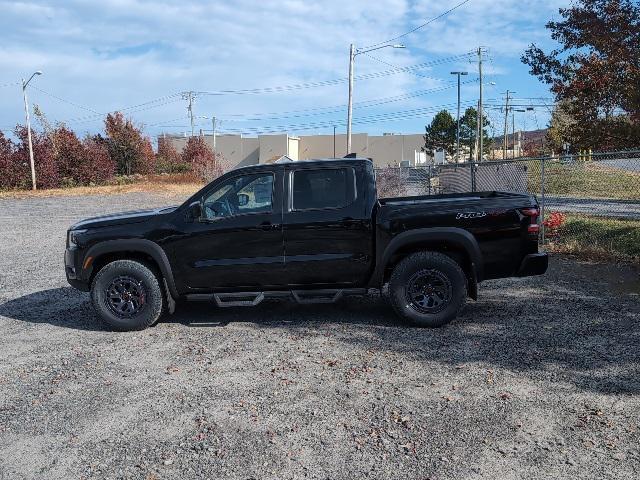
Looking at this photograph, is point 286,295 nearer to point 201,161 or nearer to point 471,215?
point 471,215

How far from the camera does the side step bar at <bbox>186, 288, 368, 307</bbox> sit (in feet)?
21.1

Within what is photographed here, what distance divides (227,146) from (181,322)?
85.1 metres

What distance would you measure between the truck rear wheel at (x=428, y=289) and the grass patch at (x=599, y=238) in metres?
5.06

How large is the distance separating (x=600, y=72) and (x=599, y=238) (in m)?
3.27

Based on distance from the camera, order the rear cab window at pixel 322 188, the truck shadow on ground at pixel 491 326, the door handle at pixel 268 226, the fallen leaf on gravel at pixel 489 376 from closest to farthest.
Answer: the fallen leaf on gravel at pixel 489 376
the truck shadow on ground at pixel 491 326
the door handle at pixel 268 226
the rear cab window at pixel 322 188

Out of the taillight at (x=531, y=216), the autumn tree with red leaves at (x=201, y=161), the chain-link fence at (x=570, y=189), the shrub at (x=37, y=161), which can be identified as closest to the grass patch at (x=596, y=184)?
the chain-link fence at (x=570, y=189)

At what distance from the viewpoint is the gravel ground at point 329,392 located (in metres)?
3.60

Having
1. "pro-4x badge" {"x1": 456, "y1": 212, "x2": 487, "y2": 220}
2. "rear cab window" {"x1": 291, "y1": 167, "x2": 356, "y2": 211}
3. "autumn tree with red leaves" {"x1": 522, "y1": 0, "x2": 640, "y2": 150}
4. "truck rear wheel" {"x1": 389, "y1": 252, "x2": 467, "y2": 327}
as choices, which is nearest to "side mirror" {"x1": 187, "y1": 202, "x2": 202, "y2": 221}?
"rear cab window" {"x1": 291, "y1": 167, "x2": 356, "y2": 211}

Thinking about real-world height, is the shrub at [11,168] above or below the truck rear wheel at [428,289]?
above

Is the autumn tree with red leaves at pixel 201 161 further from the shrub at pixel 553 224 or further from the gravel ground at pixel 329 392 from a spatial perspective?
the gravel ground at pixel 329 392

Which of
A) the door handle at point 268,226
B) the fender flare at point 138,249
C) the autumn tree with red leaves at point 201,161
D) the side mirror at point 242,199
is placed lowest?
the fender flare at point 138,249

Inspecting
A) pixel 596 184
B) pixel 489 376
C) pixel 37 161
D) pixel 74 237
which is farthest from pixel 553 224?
pixel 37 161

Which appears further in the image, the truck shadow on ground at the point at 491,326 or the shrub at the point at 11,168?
the shrub at the point at 11,168

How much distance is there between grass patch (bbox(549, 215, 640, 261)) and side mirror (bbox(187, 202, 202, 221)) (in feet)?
23.6
